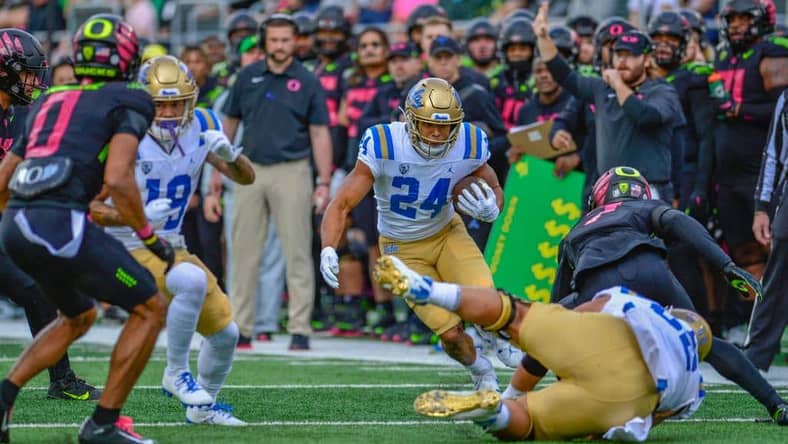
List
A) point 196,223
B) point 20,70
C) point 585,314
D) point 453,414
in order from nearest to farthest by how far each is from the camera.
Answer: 1. point 453,414
2. point 585,314
3. point 20,70
4. point 196,223

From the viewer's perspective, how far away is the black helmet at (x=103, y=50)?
5750 millimetres

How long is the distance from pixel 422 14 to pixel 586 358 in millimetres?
6823

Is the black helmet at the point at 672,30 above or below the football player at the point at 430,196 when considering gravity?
above

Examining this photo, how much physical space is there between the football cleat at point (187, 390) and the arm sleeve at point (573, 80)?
12.7ft

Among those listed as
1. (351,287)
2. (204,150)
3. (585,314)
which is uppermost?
(204,150)

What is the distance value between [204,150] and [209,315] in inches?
31.4

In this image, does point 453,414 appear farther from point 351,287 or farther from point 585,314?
point 351,287

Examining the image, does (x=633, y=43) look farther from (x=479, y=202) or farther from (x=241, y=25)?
(x=241, y=25)

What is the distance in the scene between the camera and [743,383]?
20.7 ft

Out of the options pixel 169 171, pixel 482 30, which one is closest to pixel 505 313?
pixel 169 171

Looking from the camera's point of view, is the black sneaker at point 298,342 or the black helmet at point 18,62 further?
the black sneaker at point 298,342

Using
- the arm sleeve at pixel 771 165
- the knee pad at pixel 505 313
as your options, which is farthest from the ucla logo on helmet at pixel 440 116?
the arm sleeve at pixel 771 165

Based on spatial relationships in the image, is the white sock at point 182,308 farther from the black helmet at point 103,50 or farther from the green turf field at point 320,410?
the black helmet at point 103,50

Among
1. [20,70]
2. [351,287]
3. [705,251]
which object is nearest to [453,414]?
[705,251]
